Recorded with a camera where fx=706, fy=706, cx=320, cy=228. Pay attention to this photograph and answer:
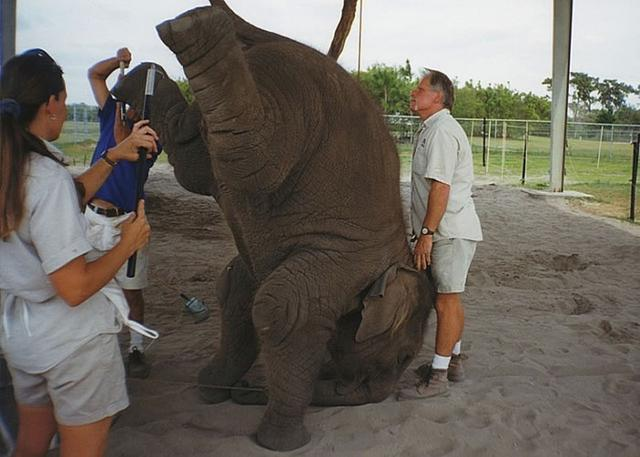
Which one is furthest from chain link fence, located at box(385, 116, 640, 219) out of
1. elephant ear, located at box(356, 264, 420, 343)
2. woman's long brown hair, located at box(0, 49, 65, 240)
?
woman's long brown hair, located at box(0, 49, 65, 240)

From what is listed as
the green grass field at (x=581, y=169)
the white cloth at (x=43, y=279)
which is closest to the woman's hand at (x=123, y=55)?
the white cloth at (x=43, y=279)

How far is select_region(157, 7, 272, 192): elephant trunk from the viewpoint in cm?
238

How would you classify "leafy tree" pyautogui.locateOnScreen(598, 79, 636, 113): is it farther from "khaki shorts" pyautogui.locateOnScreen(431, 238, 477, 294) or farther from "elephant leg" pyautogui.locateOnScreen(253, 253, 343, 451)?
"elephant leg" pyautogui.locateOnScreen(253, 253, 343, 451)

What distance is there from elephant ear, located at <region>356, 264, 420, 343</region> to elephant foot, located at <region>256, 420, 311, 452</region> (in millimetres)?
560

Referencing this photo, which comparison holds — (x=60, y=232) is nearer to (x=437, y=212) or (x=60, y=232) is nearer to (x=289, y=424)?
(x=289, y=424)

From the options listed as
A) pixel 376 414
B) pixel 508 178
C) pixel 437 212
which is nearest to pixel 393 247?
pixel 437 212

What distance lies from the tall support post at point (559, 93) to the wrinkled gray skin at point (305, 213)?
13537 millimetres

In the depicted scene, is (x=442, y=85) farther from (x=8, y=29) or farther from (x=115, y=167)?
(x=8, y=29)

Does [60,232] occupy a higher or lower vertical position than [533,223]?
higher

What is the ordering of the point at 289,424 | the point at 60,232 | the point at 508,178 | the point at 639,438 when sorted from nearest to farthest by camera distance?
the point at 60,232 → the point at 289,424 → the point at 639,438 → the point at 508,178

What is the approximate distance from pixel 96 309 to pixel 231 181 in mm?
800

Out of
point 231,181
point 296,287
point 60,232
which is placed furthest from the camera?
point 296,287

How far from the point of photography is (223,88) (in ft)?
8.26

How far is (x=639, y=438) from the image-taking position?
388cm
